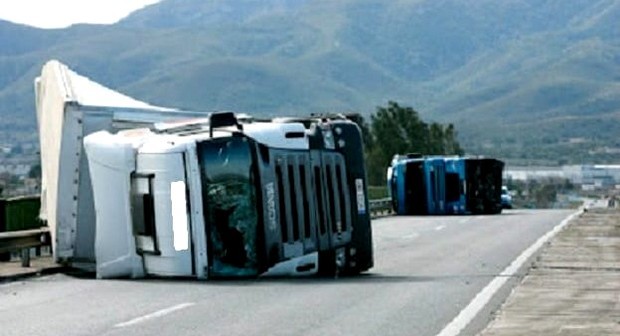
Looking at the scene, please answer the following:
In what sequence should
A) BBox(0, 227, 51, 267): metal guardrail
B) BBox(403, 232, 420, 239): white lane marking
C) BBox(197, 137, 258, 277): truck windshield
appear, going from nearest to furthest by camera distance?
BBox(197, 137, 258, 277): truck windshield → BBox(0, 227, 51, 267): metal guardrail → BBox(403, 232, 420, 239): white lane marking

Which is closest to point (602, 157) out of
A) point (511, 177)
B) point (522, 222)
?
point (511, 177)

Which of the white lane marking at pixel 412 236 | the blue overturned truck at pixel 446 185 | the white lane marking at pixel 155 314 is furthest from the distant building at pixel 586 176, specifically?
the white lane marking at pixel 155 314

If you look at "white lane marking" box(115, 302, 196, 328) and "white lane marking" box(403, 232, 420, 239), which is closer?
"white lane marking" box(115, 302, 196, 328)

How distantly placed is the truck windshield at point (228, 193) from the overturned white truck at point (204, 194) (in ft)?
0.04

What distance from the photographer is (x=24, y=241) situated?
23.7 m

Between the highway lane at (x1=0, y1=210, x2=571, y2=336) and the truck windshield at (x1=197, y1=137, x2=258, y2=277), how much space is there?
24.0 inches

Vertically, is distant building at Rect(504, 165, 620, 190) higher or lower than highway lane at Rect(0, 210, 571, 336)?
higher

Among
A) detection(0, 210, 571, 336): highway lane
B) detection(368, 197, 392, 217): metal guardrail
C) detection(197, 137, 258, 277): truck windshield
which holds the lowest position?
detection(0, 210, 571, 336): highway lane

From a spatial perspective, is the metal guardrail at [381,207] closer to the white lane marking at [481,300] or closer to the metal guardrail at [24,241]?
the white lane marking at [481,300]

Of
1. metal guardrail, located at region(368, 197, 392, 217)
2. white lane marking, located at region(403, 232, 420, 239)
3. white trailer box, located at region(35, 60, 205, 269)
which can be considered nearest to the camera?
white trailer box, located at region(35, 60, 205, 269)

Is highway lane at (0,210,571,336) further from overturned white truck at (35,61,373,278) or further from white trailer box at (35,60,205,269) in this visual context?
white trailer box at (35,60,205,269)

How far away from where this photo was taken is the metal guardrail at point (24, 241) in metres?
23.4

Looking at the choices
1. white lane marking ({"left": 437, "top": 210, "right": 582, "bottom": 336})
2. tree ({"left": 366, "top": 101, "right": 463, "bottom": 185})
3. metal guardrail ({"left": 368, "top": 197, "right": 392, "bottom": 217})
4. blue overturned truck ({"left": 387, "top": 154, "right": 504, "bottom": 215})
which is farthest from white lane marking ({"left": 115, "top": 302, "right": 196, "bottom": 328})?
tree ({"left": 366, "top": 101, "right": 463, "bottom": 185})

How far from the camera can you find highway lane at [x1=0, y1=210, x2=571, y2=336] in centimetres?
1480
